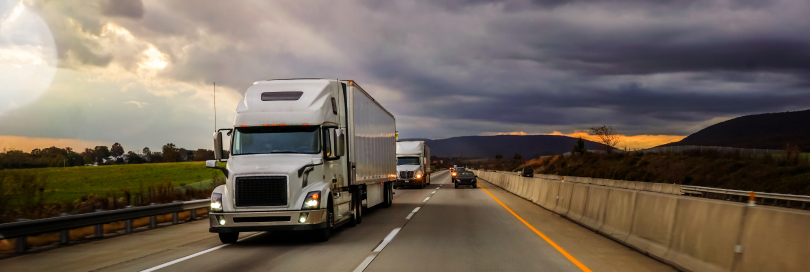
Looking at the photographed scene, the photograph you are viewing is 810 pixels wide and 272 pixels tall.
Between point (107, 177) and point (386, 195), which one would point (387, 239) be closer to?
point (386, 195)

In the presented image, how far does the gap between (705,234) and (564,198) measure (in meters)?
10.4

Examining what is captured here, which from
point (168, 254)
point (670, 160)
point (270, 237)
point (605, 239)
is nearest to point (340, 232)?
point (270, 237)

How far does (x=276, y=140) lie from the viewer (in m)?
11.9

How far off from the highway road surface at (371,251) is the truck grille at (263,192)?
86 cm

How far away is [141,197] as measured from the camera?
1775cm

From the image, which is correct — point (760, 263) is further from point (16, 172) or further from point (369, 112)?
point (16, 172)

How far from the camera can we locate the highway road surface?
844 centimetres

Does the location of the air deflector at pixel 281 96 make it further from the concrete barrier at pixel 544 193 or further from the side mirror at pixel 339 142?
the concrete barrier at pixel 544 193

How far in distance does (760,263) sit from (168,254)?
8.87 metres

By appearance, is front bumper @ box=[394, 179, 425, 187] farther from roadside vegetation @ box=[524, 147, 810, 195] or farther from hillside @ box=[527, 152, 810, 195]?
roadside vegetation @ box=[524, 147, 810, 195]

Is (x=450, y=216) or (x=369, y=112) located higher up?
(x=369, y=112)

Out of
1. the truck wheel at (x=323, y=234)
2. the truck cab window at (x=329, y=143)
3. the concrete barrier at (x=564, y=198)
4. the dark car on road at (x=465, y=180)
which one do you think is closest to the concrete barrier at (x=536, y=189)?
the concrete barrier at (x=564, y=198)

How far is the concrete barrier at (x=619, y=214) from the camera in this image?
36.3ft

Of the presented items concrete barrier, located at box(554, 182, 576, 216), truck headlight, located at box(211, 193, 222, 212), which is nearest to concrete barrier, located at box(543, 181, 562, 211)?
concrete barrier, located at box(554, 182, 576, 216)
